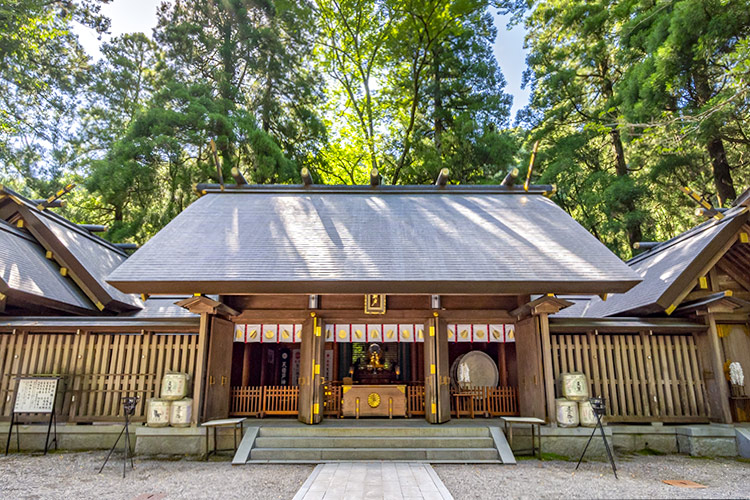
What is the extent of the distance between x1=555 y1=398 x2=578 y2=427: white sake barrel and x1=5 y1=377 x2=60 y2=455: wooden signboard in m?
8.75

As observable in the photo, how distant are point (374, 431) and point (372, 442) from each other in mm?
304

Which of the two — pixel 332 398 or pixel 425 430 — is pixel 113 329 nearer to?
pixel 332 398

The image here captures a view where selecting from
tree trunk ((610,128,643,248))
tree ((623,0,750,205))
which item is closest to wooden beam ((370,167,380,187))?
tree ((623,0,750,205))

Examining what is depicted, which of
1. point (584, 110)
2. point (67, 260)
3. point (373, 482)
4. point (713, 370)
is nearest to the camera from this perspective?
point (373, 482)

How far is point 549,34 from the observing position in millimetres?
18484

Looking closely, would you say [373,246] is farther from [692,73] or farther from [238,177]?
[692,73]

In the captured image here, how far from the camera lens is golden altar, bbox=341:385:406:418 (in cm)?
886

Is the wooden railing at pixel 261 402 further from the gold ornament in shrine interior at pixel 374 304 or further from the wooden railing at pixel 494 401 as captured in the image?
the wooden railing at pixel 494 401

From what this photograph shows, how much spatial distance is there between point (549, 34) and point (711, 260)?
47.3ft

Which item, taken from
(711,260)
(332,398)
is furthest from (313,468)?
(711,260)

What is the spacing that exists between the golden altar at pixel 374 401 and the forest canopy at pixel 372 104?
986cm

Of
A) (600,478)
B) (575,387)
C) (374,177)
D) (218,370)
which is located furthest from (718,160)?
(218,370)

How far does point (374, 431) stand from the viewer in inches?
290

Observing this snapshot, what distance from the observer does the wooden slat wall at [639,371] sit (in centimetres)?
771
